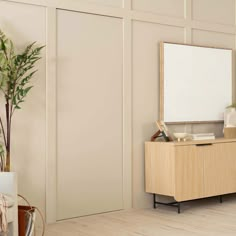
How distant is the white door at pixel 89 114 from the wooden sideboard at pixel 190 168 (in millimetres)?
373

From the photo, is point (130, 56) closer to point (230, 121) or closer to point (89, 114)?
point (89, 114)

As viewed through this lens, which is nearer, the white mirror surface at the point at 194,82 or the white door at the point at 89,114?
the white door at the point at 89,114

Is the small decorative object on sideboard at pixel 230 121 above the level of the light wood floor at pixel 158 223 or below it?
above

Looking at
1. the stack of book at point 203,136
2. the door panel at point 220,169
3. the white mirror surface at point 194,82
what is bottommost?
the door panel at point 220,169

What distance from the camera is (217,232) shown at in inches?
175

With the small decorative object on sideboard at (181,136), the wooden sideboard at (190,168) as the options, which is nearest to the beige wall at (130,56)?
the wooden sideboard at (190,168)

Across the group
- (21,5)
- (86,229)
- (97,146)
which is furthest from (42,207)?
(21,5)

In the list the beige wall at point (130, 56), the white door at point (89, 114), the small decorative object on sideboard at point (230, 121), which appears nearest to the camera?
the beige wall at point (130, 56)

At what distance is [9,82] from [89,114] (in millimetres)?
996

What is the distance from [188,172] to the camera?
5.29 m

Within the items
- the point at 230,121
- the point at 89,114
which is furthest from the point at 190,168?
the point at 89,114

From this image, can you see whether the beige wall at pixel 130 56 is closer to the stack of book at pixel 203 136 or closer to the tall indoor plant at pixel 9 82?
the tall indoor plant at pixel 9 82

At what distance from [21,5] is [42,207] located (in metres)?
1.89

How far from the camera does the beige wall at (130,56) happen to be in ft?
15.3
